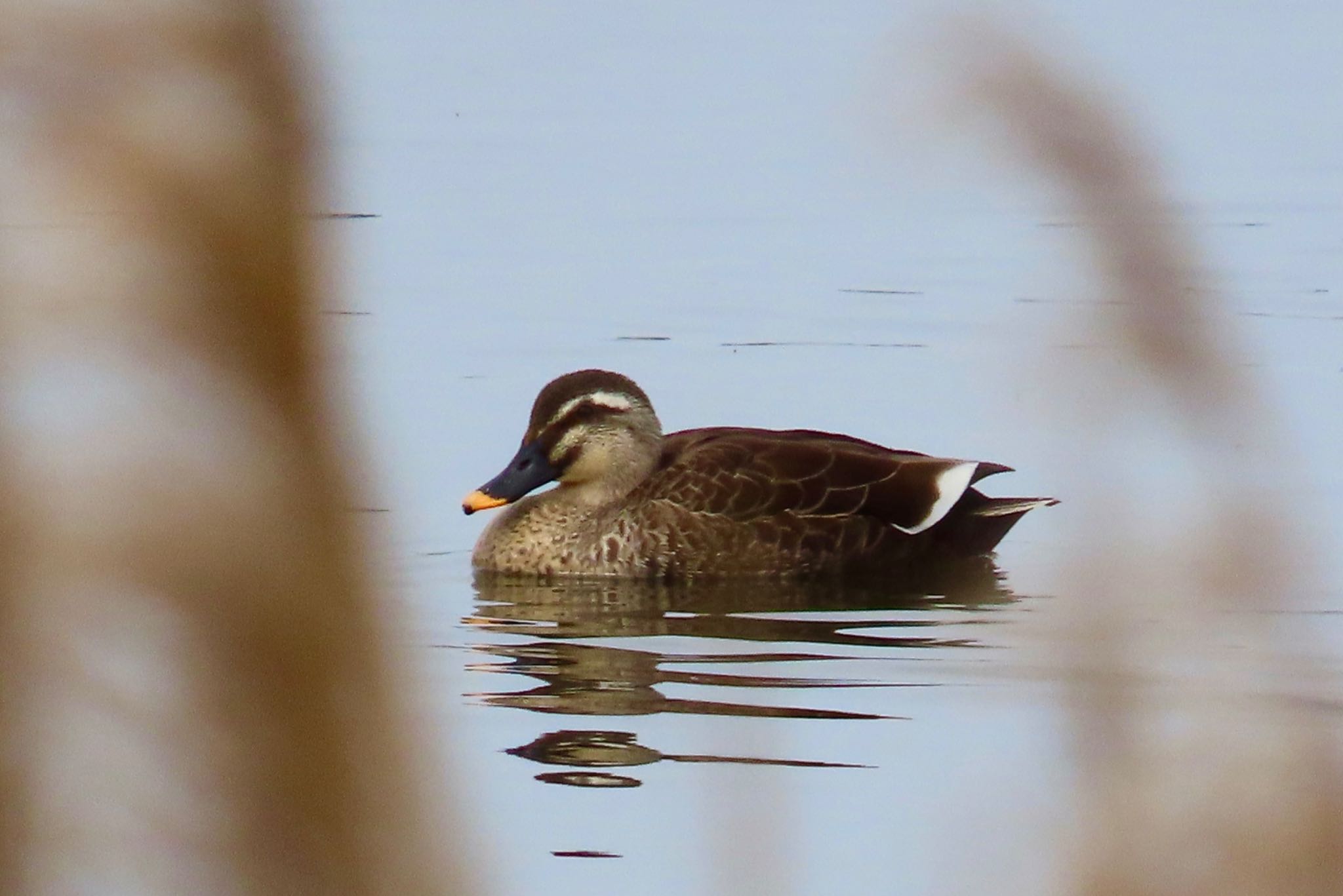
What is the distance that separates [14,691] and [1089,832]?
514 millimetres

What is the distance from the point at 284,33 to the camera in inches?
30.3

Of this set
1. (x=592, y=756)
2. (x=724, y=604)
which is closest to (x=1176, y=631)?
(x=592, y=756)

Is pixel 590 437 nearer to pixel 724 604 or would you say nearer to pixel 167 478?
pixel 724 604

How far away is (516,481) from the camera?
9.16 metres

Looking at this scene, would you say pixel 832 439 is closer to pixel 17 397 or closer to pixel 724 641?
pixel 724 641

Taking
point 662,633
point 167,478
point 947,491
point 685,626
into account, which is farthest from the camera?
point 947,491

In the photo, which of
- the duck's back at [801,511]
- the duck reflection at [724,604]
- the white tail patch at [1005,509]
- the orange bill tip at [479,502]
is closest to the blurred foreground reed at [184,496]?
the duck reflection at [724,604]

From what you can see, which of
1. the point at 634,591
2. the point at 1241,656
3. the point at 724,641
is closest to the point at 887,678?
the point at 724,641

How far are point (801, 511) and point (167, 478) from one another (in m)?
8.44

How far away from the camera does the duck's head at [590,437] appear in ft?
30.9

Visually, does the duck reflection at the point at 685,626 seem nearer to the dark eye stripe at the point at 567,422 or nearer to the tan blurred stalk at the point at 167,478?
the dark eye stripe at the point at 567,422

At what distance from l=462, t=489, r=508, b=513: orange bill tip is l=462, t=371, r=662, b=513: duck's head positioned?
286mm

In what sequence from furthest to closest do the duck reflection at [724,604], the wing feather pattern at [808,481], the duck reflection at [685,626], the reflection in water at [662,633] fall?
the wing feather pattern at [808,481], the duck reflection at [724,604], the duck reflection at [685,626], the reflection in water at [662,633]

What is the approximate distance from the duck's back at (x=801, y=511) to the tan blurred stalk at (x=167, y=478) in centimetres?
816
